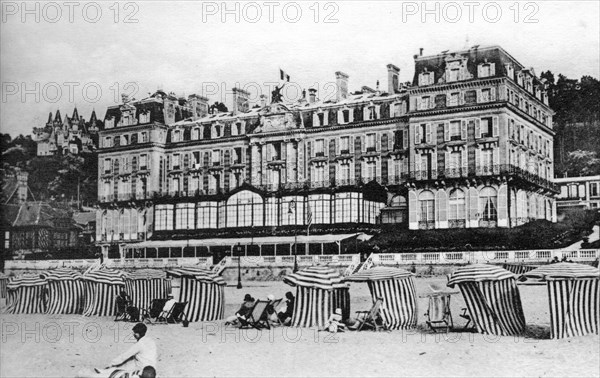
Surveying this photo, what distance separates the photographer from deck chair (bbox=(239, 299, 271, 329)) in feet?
34.3

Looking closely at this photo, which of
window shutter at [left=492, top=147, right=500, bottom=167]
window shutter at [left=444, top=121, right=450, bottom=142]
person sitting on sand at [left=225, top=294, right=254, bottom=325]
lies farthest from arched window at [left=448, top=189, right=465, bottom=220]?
person sitting on sand at [left=225, top=294, right=254, bottom=325]

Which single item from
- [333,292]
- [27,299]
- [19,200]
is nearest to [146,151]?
[19,200]

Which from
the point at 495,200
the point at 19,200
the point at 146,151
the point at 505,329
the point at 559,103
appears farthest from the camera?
the point at 146,151

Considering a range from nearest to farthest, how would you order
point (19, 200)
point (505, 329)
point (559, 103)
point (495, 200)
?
1. point (505, 329)
2. point (559, 103)
3. point (495, 200)
4. point (19, 200)

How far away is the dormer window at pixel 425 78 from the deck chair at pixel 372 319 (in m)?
3.52

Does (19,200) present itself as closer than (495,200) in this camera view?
No

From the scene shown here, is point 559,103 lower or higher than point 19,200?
higher

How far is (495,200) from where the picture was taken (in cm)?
1101

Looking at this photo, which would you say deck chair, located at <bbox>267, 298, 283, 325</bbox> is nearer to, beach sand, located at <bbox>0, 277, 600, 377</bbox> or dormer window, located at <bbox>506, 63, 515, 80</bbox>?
beach sand, located at <bbox>0, 277, 600, 377</bbox>

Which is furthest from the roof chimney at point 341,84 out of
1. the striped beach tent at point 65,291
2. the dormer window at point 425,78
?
→ the striped beach tent at point 65,291

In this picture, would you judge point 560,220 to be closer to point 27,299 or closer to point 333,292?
point 333,292

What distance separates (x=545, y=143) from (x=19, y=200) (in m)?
8.03

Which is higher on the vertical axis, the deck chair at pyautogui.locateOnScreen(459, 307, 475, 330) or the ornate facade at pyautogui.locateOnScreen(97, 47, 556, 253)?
the ornate facade at pyautogui.locateOnScreen(97, 47, 556, 253)

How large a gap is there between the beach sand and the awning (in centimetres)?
87
